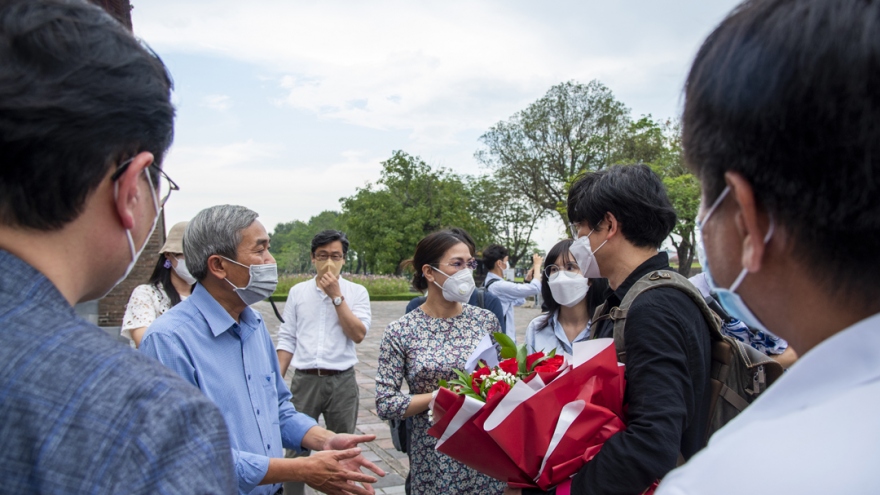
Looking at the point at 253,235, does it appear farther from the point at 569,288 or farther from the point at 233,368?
the point at 569,288

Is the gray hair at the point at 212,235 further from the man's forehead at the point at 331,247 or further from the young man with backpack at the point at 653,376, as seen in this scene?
the man's forehead at the point at 331,247

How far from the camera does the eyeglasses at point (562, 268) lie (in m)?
4.43

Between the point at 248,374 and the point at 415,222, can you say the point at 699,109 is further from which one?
the point at 415,222

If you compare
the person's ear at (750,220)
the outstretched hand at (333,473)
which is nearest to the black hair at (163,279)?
the outstretched hand at (333,473)

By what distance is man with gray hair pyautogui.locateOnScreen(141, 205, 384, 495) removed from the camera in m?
2.32

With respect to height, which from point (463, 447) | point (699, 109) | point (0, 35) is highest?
point (0, 35)

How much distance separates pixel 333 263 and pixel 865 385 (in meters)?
4.90

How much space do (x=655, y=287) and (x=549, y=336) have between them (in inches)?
98.1

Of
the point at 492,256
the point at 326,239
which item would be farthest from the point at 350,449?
the point at 492,256

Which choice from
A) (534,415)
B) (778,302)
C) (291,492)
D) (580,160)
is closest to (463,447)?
(534,415)

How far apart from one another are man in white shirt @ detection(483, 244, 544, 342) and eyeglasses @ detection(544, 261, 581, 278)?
1213 mm

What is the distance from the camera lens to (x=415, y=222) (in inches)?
1646

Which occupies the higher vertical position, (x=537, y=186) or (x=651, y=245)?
(x=537, y=186)

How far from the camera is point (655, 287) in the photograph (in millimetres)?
2064
